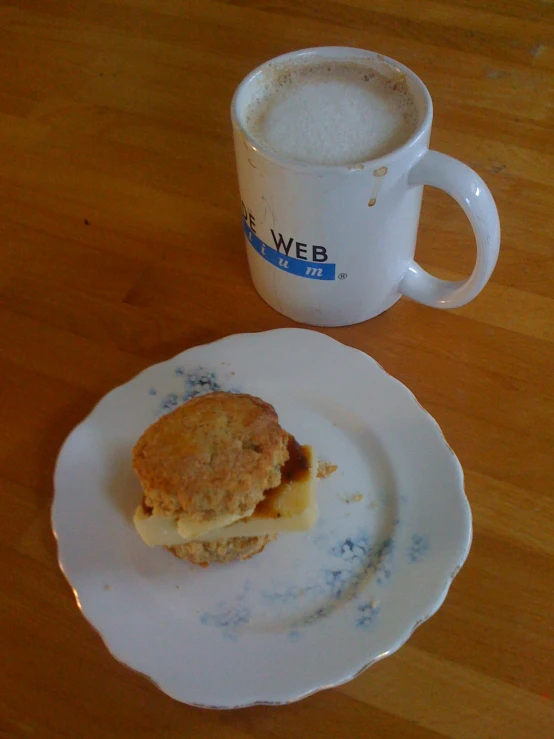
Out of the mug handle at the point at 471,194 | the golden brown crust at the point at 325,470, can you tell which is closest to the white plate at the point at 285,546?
the golden brown crust at the point at 325,470

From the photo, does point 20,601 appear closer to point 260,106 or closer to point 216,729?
point 216,729

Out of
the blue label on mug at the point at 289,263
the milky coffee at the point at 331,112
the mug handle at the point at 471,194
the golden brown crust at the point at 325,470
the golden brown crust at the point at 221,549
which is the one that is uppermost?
the milky coffee at the point at 331,112

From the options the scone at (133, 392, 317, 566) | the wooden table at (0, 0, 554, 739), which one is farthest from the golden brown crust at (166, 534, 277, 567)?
the wooden table at (0, 0, 554, 739)

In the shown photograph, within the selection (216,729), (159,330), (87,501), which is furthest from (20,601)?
(159,330)

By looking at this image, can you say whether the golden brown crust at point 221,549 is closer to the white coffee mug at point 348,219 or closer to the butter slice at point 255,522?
the butter slice at point 255,522

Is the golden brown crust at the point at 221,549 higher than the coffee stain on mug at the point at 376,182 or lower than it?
lower

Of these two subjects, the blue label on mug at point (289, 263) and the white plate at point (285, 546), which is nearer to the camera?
the white plate at point (285, 546)

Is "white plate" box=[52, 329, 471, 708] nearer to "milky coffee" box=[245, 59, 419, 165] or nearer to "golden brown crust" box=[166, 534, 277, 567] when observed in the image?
"golden brown crust" box=[166, 534, 277, 567]
